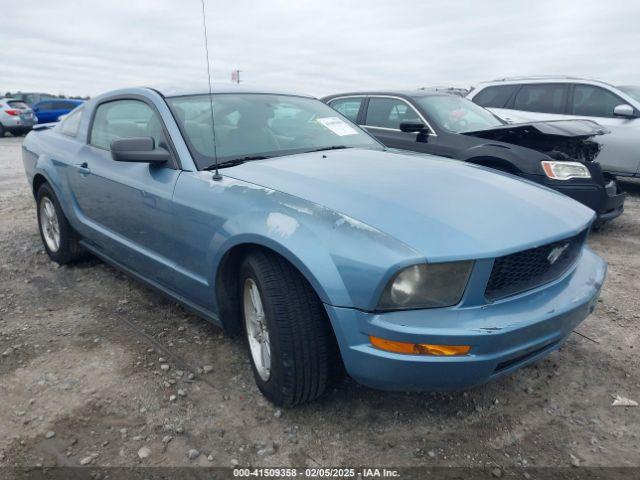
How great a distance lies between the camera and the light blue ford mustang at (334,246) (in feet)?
6.16

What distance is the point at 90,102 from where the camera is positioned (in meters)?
4.01

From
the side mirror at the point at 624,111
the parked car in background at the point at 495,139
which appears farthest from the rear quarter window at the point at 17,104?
the side mirror at the point at 624,111

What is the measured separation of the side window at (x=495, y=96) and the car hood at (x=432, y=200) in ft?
17.3

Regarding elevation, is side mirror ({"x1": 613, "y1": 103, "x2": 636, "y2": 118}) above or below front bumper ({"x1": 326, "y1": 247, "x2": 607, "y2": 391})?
above

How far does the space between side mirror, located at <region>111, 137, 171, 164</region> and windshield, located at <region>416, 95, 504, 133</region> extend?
3565 millimetres

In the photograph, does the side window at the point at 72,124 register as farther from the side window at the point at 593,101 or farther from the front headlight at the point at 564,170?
the side window at the point at 593,101

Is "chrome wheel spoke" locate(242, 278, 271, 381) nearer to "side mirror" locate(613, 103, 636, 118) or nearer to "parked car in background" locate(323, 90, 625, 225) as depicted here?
"parked car in background" locate(323, 90, 625, 225)

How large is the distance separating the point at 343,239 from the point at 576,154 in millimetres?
4414

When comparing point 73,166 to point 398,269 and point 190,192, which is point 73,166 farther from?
point 398,269

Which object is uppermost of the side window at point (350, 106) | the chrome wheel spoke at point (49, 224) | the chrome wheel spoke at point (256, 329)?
the side window at point (350, 106)

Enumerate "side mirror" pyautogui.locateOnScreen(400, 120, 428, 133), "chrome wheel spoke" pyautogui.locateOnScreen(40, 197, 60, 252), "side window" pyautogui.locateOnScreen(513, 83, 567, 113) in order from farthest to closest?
"side window" pyautogui.locateOnScreen(513, 83, 567, 113) < "side mirror" pyautogui.locateOnScreen(400, 120, 428, 133) < "chrome wheel spoke" pyautogui.locateOnScreen(40, 197, 60, 252)

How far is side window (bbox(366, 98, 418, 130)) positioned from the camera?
228 inches

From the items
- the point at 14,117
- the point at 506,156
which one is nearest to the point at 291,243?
the point at 506,156

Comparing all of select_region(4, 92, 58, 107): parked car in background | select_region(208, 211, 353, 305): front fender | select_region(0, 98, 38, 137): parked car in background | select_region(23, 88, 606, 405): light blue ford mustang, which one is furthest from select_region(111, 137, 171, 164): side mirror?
select_region(4, 92, 58, 107): parked car in background
